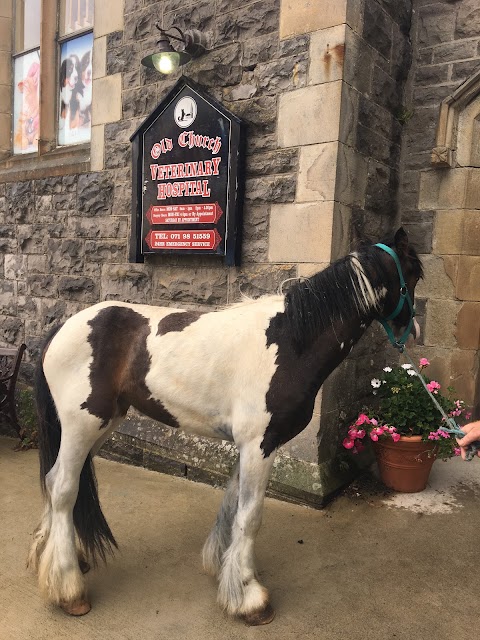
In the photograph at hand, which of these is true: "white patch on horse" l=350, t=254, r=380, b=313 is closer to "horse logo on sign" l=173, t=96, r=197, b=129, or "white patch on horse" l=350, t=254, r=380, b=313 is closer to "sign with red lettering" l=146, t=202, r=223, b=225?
"sign with red lettering" l=146, t=202, r=223, b=225

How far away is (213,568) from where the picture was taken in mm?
2637

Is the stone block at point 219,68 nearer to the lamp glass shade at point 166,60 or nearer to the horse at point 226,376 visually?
the lamp glass shade at point 166,60

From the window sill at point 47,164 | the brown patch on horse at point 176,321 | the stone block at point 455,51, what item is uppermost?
the stone block at point 455,51

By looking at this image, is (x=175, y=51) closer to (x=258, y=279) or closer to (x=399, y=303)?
(x=258, y=279)

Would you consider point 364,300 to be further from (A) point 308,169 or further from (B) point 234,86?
(B) point 234,86

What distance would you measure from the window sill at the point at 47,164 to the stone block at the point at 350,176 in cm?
275

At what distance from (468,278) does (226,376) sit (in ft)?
8.66

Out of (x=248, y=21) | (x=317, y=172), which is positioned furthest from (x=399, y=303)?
(x=248, y=21)

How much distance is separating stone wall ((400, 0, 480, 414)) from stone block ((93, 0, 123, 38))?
276cm

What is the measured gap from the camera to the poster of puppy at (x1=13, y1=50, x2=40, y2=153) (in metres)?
6.07

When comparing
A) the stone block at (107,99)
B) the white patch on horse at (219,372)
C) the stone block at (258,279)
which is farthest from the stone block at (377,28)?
the white patch on horse at (219,372)

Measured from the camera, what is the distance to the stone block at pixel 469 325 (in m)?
3.98

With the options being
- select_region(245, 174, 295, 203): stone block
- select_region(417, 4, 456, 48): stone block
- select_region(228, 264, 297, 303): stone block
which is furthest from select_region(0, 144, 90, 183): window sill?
select_region(417, 4, 456, 48): stone block

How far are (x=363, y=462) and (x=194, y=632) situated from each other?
7.50 feet
